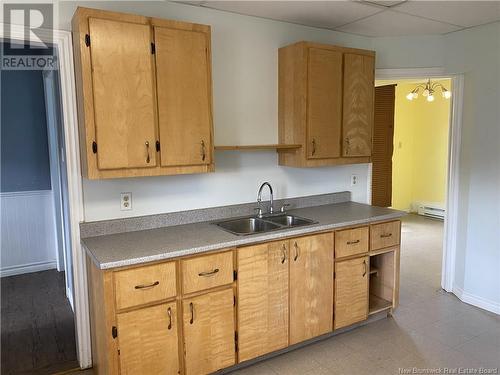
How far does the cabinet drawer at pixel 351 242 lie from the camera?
8.93 ft

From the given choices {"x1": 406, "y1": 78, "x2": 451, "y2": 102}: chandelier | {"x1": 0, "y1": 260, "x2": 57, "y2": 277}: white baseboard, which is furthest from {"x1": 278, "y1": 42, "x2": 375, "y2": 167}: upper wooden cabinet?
{"x1": 406, "y1": 78, "x2": 451, "y2": 102}: chandelier

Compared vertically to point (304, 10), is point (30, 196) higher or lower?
lower

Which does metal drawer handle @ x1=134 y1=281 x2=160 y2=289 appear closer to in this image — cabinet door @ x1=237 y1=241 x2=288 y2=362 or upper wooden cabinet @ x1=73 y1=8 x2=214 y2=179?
cabinet door @ x1=237 y1=241 x2=288 y2=362

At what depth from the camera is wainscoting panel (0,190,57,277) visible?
418 cm

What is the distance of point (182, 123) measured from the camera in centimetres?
232

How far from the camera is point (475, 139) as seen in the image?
329 centimetres

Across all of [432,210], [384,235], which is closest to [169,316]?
[384,235]

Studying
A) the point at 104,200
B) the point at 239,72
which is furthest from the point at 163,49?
the point at 104,200

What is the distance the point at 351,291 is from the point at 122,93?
2.03m

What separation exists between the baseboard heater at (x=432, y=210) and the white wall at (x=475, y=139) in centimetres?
348

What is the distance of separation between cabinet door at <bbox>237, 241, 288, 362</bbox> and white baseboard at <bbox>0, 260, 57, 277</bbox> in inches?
118

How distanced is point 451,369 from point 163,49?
2588 millimetres

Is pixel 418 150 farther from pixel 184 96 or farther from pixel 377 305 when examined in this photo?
pixel 184 96

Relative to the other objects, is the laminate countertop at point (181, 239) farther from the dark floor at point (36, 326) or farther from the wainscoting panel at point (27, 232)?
the wainscoting panel at point (27, 232)
